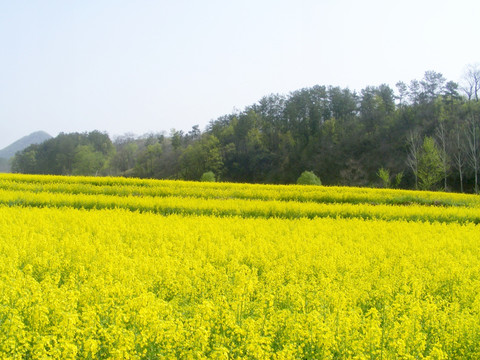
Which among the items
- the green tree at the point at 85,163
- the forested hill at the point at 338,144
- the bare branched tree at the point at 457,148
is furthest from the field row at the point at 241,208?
the green tree at the point at 85,163

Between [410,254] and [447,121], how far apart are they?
39.3 metres

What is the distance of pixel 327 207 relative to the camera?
1368cm

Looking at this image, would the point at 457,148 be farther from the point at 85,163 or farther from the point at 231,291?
the point at 85,163

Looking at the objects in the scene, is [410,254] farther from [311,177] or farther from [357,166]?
[357,166]

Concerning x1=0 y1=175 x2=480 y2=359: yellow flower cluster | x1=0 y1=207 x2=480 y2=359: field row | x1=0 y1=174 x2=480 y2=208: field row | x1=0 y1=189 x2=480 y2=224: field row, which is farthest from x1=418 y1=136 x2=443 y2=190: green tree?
x1=0 y1=207 x2=480 y2=359: field row

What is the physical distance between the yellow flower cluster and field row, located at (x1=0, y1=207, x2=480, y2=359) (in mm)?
22

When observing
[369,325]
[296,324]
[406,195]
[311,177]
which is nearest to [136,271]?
[296,324]

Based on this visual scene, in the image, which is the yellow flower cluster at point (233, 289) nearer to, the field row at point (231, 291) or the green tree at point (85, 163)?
the field row at point (231, 291)

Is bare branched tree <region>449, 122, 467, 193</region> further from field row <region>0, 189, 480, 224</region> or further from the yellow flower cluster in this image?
the yellow flower cluster

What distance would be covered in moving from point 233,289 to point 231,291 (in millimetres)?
229

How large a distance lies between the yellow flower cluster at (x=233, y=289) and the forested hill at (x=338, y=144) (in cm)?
2644

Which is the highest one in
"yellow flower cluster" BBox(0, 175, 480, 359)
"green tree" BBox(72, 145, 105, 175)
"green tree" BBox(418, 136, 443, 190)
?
"green tree" BBox(72, 145, 105, 175)

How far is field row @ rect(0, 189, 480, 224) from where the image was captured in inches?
502

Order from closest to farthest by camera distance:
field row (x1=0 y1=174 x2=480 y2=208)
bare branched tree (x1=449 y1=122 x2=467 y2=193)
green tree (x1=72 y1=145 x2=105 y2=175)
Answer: field row (x1=0 y1=174 x2=480 y2=208) → bare branched tree (x1=449 y1=122 x2=467 y2=193) → green tree (x1=72 y1=145 x2=105 y2=175)
